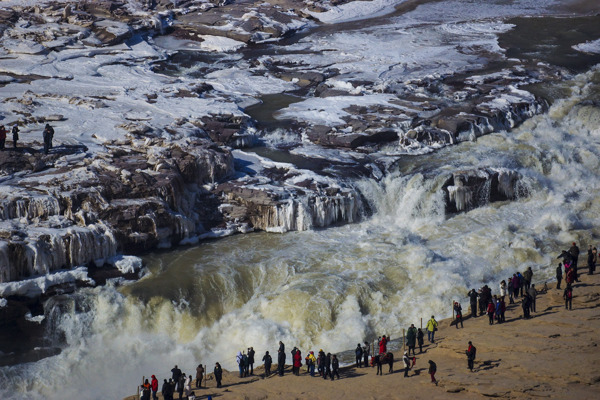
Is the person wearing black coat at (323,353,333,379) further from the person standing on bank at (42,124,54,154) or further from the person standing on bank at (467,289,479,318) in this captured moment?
the person standing on bank at (42,124,54,154)

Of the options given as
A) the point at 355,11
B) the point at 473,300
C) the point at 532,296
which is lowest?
the point at 473,300

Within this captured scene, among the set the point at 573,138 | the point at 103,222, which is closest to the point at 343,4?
the point at 573,138

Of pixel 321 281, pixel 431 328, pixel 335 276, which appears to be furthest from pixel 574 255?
pixel 321 281

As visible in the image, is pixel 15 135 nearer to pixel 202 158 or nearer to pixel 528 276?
pixel 202 158

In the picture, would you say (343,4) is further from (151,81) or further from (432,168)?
(432,168)

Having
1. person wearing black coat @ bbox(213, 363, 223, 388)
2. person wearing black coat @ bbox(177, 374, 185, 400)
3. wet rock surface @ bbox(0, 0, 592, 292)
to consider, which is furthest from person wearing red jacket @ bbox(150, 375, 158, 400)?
wet rock surface @ bbox(0, 0, 592, 292)

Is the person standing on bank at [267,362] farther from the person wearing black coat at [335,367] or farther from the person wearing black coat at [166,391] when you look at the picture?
the person wearing black coat at [166,391]

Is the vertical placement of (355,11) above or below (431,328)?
above
